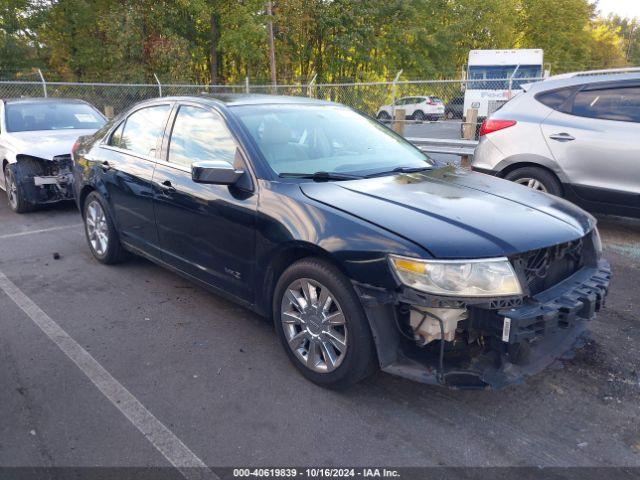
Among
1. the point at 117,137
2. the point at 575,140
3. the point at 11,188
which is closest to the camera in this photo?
the point at 117,137

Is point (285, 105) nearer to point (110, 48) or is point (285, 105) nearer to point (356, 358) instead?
point (356, 358)

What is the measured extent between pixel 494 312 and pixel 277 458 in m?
1.23

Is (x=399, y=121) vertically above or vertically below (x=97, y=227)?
above

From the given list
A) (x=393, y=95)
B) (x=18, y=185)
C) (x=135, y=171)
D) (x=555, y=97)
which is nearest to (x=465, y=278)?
(x=135, y=171)

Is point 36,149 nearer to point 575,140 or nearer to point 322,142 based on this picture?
point 322,142

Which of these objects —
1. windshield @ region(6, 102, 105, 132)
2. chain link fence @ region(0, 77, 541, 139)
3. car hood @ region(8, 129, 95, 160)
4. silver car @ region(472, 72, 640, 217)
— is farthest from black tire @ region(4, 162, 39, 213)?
silver car @ region(472, 72, 640, 217)

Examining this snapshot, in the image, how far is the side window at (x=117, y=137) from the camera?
193 inches

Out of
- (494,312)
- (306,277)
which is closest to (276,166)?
(306,277)

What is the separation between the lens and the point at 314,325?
3.00m

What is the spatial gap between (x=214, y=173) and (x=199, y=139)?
750 millimetres

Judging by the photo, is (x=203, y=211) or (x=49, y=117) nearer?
(x=203, y=211)

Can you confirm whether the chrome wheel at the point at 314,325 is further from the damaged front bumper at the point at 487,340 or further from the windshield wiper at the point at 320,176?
the windshield wiper at the point at 320,176

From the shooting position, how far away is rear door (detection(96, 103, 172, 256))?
14.1ft

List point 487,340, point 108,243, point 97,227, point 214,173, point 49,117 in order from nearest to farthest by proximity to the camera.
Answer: point 487,340, point 214,173, point 108,243, point 97,227, point 49,117
